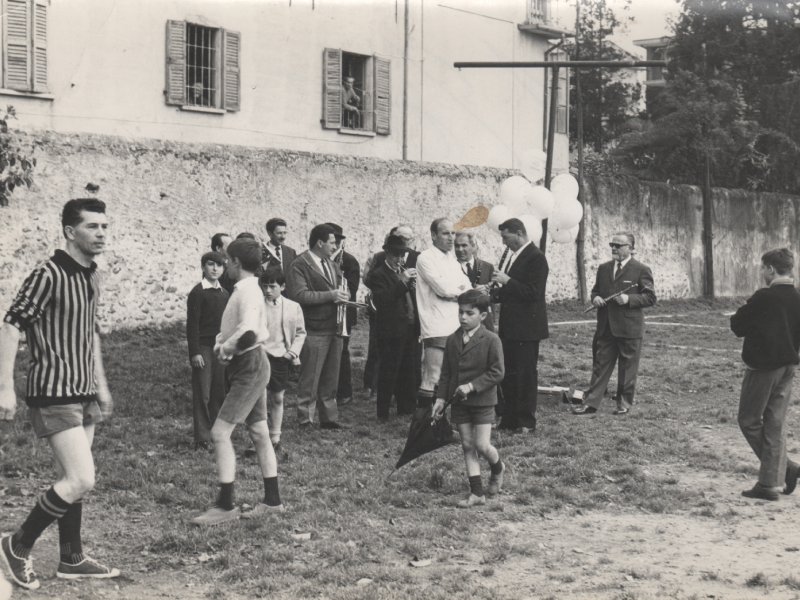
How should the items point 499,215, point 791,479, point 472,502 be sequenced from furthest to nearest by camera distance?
point 499,215
point 791,479
point 472,502

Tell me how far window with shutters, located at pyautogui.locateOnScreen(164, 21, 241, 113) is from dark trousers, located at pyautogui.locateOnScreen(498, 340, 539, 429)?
37.8 feet

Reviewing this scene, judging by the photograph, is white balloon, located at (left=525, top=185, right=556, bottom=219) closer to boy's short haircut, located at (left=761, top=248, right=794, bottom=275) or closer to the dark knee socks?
boy's short haircut, located at (left=761, top=248, right=794, bottom=275)

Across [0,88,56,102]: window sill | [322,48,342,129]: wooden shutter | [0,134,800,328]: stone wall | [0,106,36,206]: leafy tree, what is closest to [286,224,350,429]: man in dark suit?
[0,106,36,206]: leafy tree

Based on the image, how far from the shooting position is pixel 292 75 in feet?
73.3

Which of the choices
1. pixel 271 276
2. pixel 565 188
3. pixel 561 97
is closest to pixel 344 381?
pixel 271 276

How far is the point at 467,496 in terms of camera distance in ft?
26.1

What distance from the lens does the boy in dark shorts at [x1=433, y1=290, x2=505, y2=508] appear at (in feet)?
25.7

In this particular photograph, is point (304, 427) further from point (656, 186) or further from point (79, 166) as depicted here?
point (656, 186)

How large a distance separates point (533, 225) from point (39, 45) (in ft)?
31.3

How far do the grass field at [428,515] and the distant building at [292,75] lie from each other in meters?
8.46

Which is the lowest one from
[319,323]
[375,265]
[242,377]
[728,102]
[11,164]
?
[242,377]

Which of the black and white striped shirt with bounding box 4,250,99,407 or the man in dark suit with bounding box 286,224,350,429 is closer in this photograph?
the black and white striped shirt with bounding box 4,250,99,407

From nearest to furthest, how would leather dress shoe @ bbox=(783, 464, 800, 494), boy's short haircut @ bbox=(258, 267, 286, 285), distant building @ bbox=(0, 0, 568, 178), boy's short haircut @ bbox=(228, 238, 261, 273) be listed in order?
boy's short haircut @ bbox=(228, 238, 261, 273)
leather dress shoe @ bbox=(783, 464, 800, 494)
boy's short haircut @ bbox=(258, 267, 286, 285)
distant building @ bbox=(0, 0, 568, 178)

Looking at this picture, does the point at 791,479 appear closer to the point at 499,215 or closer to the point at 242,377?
the point at 242,377
